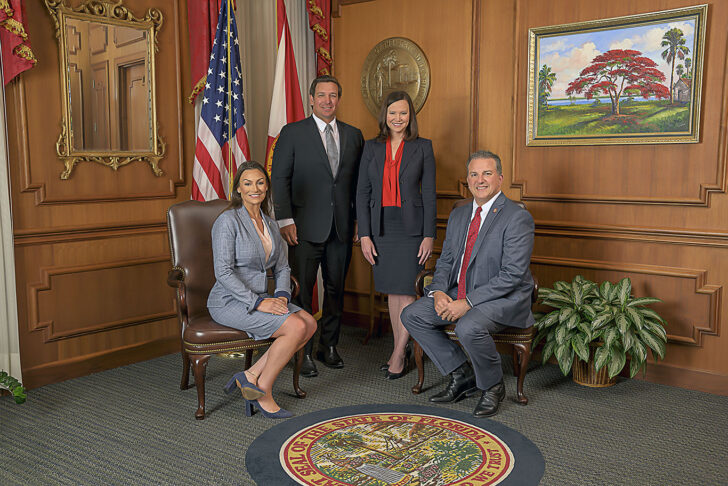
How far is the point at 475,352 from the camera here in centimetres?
330

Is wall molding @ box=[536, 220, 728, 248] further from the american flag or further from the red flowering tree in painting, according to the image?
the american flag

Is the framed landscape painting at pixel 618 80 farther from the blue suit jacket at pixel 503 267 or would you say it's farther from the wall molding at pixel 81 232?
the wall molding at pixel 81 232

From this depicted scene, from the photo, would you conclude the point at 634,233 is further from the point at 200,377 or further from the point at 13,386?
the point at 13,386

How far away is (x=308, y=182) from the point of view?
3934 millimetres

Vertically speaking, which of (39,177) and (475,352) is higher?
(39,177)

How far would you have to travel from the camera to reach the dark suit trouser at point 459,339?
329 cm

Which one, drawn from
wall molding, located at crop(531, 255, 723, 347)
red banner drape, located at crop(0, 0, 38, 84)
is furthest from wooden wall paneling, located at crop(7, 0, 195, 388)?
wall molding, located at crop(531, 255, 723, 347)

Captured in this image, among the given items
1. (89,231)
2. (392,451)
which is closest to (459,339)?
(392,451)

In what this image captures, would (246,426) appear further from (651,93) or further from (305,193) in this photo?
(651,93)

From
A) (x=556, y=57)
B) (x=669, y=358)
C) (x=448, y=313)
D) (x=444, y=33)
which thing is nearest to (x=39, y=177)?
(x=448, y=313)

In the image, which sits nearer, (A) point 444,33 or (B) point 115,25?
(B) point 115,25

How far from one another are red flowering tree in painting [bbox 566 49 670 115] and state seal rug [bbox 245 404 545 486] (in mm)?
2142

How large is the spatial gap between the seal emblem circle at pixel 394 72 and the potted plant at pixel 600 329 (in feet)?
6.07

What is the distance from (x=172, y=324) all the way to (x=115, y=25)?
205cm
